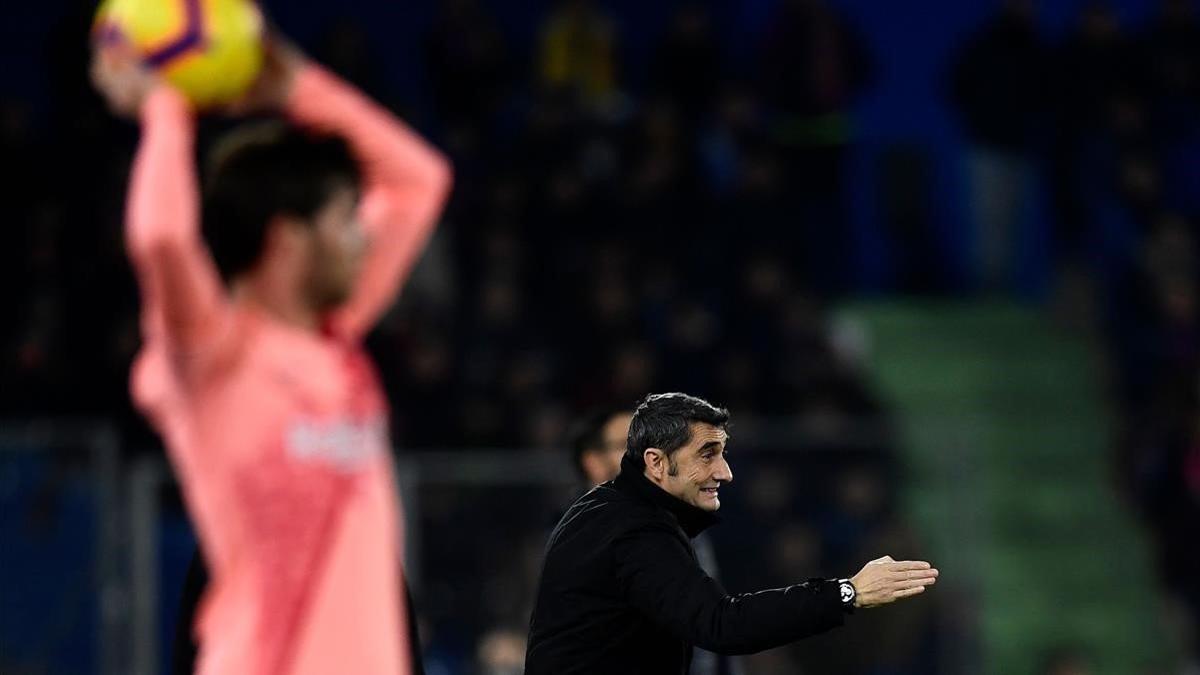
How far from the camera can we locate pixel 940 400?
14.6 meters

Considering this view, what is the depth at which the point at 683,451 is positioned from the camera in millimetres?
4746

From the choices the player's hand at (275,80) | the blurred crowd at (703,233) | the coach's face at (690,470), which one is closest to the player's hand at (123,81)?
the player's hand at (275,80)

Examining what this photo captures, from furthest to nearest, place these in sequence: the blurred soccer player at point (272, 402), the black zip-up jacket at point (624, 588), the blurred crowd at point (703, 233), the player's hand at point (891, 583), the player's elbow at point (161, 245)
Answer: the blurred crowd at point (703, 233), the black zip-up jacket at point (624, 588), the player's hand at point (891, 583), the blurred soccer player at point (272, 402), the player's elbow at point (161, 245)

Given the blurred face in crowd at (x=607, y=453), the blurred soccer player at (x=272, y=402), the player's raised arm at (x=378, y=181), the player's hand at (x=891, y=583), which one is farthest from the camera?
the blurred face in crowd at (x=607, y=453)

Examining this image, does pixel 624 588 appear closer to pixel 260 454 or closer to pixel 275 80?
pixel 275 80

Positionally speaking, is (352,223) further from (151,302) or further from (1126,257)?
(1126,257)

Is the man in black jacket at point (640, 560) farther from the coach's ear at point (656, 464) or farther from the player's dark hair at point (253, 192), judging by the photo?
the player's dark hair at point (253, 192)

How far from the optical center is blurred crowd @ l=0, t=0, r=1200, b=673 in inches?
449

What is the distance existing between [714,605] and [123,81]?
1792 millimetres

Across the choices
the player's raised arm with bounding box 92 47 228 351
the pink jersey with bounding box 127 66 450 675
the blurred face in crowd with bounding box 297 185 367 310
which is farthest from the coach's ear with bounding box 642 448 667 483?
the player's raised arm with bounding box 92 47 228 351

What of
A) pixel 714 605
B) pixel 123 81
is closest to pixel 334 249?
pixel 123 81

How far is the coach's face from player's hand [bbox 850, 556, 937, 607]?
0.51m

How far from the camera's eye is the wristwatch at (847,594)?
4312mm

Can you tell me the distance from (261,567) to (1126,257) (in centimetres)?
1223
